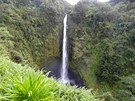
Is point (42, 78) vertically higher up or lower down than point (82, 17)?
lower down

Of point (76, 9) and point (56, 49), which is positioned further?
point (76, 9)

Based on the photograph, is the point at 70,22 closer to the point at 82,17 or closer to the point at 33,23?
the point at 82,17

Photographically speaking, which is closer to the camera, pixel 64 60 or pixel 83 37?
pixel 83 37

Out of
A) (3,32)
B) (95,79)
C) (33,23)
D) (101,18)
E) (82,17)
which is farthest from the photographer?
(82,17)

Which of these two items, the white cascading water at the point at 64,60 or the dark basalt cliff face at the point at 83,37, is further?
the white cascading water at the point at 64,60

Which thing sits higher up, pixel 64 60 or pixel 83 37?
pixel 83 37

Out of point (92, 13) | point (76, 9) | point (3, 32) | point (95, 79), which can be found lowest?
point (95, 79)

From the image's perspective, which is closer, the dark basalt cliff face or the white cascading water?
the dark basalt cliff face

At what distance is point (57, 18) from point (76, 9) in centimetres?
259

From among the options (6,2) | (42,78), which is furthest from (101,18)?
(42,78)

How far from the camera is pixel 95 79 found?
22.3 m

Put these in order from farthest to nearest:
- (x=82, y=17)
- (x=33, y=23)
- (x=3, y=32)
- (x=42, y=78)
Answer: (x=82, y=17), (x=33, y=23), (x=3, y=32), (x=42, y=78)

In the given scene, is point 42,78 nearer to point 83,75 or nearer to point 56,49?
point 83,75

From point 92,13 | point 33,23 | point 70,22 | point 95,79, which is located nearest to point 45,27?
point 33,23
